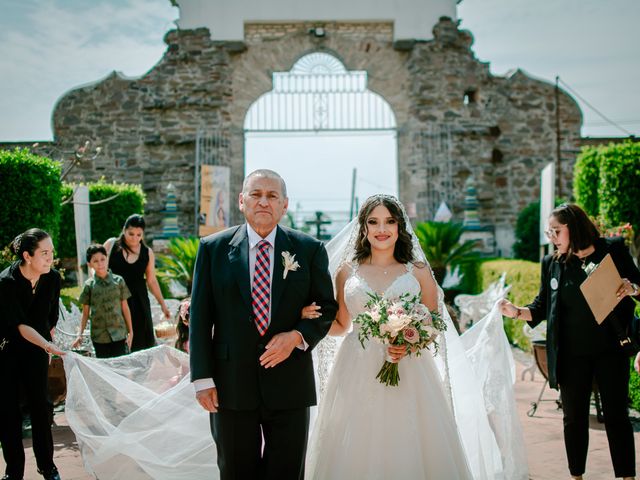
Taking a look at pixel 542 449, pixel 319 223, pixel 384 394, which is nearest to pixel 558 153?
pixel 319 223

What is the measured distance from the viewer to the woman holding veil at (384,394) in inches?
145

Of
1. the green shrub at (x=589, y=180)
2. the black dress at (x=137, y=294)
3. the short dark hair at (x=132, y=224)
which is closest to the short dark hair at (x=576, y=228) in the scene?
the short dark hair at (x=132, y=224)

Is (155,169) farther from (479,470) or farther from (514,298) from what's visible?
(479,470)

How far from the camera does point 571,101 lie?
1969 centimetres

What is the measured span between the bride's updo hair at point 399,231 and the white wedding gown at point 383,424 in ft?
0.92

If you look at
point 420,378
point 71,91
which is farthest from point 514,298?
point 71,91

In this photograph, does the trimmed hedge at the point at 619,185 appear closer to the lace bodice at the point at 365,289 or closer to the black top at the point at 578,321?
the black top at the point at 578,321

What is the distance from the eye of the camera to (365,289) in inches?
158

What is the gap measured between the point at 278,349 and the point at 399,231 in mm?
1391

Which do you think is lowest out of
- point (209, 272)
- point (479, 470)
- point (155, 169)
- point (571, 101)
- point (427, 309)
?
point (479, 470)

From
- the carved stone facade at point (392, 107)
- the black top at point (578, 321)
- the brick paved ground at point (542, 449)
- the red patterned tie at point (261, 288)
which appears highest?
the carved stone facade at point (392, 107)

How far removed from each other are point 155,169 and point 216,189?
2.39 m

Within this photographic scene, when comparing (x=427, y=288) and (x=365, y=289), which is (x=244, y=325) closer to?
(x=365, y=289)

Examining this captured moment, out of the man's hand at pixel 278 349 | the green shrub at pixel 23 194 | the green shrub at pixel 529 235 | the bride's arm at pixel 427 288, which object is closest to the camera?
the man's hand at pixel 278 349
